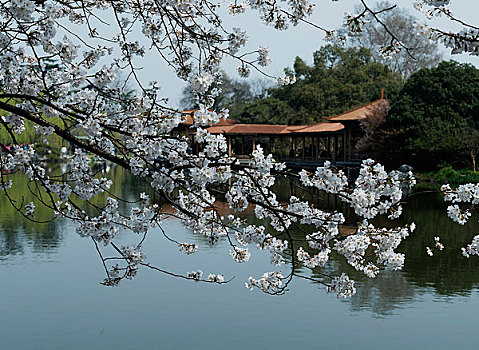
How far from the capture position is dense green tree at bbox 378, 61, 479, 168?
21.8 meters

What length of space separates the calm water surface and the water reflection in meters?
0.03

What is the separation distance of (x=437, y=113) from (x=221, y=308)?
18099mm

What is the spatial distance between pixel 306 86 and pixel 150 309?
108ft

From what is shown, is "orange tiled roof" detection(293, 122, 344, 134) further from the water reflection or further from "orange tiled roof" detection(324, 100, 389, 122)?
the water reflection

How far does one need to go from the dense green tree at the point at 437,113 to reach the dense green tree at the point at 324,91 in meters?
12.7

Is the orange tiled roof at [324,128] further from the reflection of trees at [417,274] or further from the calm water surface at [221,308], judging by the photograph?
the calm water surface at [221,308]

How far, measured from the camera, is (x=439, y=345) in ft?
A: 18.1

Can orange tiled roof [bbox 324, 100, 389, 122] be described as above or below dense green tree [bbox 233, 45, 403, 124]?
below

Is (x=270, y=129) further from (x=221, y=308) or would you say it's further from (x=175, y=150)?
(x=175, y=150)

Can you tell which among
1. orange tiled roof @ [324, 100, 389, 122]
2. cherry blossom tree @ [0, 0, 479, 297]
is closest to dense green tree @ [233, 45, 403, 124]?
orange tiled roof @ [324, 100, 389, 122]

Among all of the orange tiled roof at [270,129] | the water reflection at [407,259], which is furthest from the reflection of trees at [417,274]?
the orange tiled roof at [270,129]

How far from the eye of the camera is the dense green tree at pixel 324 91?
3744 centimetres

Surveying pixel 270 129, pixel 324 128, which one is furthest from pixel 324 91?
pixel 324 128

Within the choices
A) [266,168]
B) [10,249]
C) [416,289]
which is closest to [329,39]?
[266,168]
